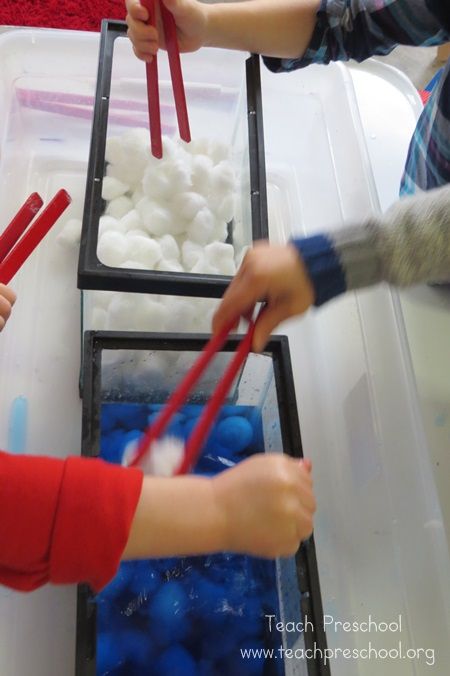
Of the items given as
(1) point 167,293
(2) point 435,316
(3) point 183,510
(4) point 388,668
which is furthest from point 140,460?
(2) point 435,316

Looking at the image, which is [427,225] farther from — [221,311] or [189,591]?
[189,591]

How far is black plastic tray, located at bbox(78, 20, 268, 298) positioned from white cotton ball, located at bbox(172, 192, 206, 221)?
76mm

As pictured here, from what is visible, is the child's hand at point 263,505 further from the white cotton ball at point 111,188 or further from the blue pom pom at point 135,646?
the white cotton ball at point 111,188

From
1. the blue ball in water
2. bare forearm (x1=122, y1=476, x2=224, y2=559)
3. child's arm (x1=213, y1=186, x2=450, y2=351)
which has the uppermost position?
child's arm (x1=213, y1=186, x2=450, y2=351)

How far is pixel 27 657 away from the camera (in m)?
0.56

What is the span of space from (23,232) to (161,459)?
265 mm

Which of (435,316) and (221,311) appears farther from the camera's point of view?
(435,316)

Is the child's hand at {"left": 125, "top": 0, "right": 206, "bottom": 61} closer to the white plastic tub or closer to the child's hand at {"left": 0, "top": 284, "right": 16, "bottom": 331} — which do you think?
the white plastic tub

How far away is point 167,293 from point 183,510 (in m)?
0.27

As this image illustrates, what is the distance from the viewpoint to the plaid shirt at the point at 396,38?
684 millimetres

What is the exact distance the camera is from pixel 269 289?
461 mm

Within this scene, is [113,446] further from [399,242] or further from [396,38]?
[396,38]

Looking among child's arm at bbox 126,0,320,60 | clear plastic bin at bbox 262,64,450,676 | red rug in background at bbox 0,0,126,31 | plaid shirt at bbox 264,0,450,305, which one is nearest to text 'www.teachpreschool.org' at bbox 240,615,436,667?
clear plastic bin at bbox 262,64,450,676

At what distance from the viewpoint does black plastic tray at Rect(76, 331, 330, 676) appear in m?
0.50
